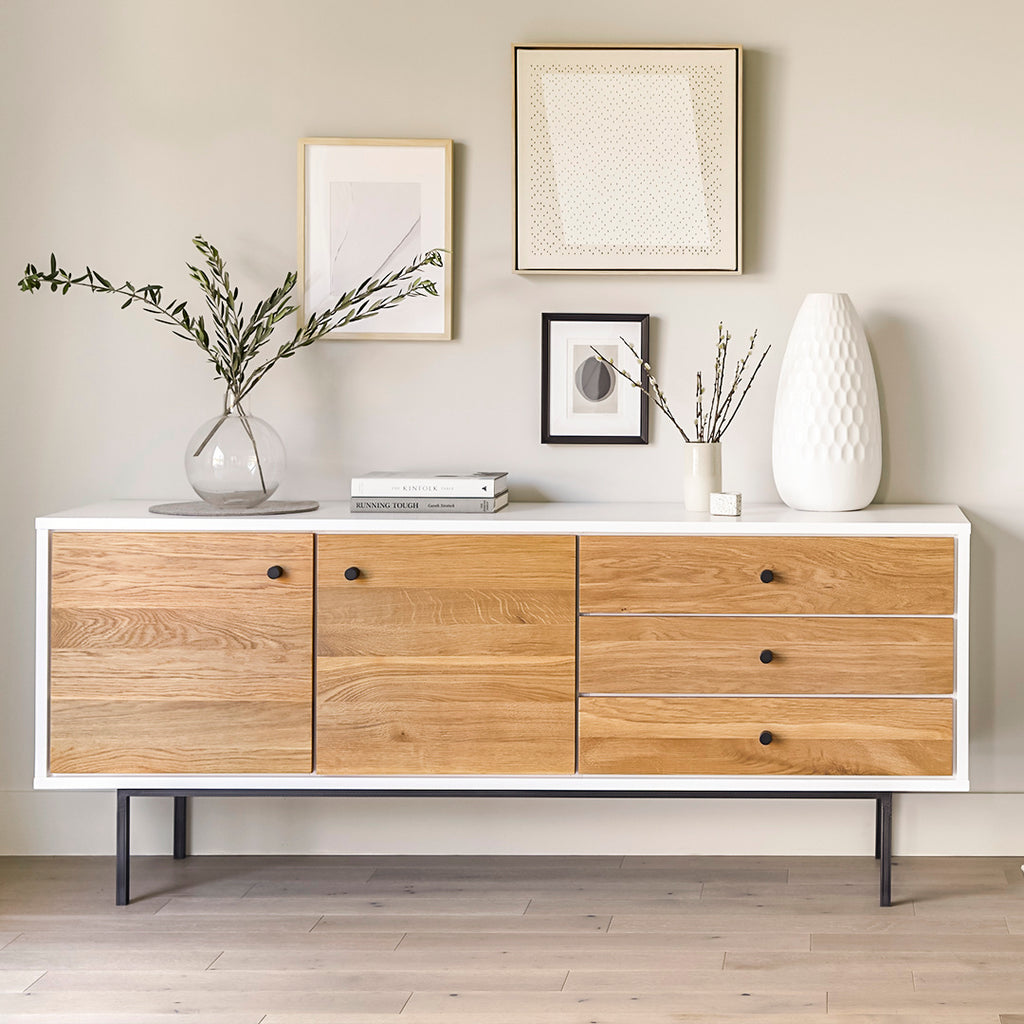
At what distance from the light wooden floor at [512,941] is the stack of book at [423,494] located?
2.65 ft

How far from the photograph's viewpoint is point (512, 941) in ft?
7.27

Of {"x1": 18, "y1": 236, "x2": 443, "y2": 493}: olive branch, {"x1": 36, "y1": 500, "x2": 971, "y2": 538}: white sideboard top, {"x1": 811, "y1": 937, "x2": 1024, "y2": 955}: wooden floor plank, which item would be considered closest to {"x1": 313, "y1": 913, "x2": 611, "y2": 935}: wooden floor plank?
{"x1": 811, "y1": 937, "x2": 1024, "y2": 955}: wooden floor plank

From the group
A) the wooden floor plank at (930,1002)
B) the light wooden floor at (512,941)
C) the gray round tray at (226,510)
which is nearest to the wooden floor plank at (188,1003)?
the light wooden floor at (512,941)

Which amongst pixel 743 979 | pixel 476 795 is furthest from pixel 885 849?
pixel 476 795

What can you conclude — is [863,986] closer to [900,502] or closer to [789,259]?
[900,502]

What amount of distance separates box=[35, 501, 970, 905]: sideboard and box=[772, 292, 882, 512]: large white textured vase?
7.0 inches

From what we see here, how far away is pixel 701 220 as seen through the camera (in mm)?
2580

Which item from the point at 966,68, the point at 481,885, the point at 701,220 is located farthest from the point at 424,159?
the point at 481,885

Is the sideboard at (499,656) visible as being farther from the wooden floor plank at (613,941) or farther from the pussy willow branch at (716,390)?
the pussy willow branch at (716,390)

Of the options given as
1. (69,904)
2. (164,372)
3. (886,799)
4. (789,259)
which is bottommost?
(69,904)

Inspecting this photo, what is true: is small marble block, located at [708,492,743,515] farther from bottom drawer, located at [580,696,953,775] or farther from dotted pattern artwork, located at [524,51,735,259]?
dotted pattern artwork, located at [524,51,735,259]

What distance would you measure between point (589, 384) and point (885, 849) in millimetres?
1152

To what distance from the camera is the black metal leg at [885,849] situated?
91.3 inches

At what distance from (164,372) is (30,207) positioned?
0.47 metres
